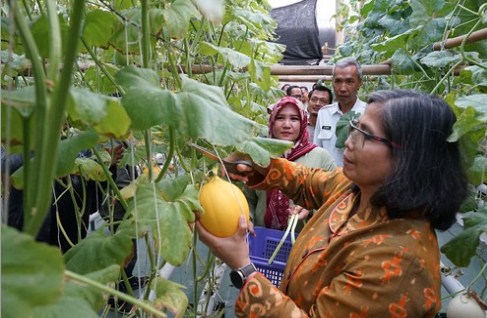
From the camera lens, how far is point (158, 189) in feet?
2.43

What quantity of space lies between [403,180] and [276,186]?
48cm

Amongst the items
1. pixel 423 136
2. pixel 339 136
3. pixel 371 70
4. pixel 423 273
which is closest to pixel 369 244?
pixel 423 273

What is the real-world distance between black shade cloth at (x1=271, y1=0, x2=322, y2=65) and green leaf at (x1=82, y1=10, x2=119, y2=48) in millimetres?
5589

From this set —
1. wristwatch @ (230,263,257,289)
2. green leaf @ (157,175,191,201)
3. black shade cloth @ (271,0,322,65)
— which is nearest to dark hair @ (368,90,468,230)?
wristwatch @ (230,263,257,289)

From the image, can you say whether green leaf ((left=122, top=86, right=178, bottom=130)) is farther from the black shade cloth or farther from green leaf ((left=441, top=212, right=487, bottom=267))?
the black shade cloth

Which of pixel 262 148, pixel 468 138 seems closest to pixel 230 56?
pixel 262 148

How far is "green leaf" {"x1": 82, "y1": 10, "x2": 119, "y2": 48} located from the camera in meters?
0.71

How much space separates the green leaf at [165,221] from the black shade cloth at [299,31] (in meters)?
5.71

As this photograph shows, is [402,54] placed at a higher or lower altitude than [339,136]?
higher

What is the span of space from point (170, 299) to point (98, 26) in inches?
16.1

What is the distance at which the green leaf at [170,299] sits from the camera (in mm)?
711

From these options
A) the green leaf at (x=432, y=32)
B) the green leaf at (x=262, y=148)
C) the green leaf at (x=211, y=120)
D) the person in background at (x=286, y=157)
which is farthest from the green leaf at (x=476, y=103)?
the person in background at (x=286, y=157)

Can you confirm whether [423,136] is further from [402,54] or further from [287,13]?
[287,13]

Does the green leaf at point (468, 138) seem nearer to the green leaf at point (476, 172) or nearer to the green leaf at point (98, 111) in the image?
the green leaf at point (476, 172)
